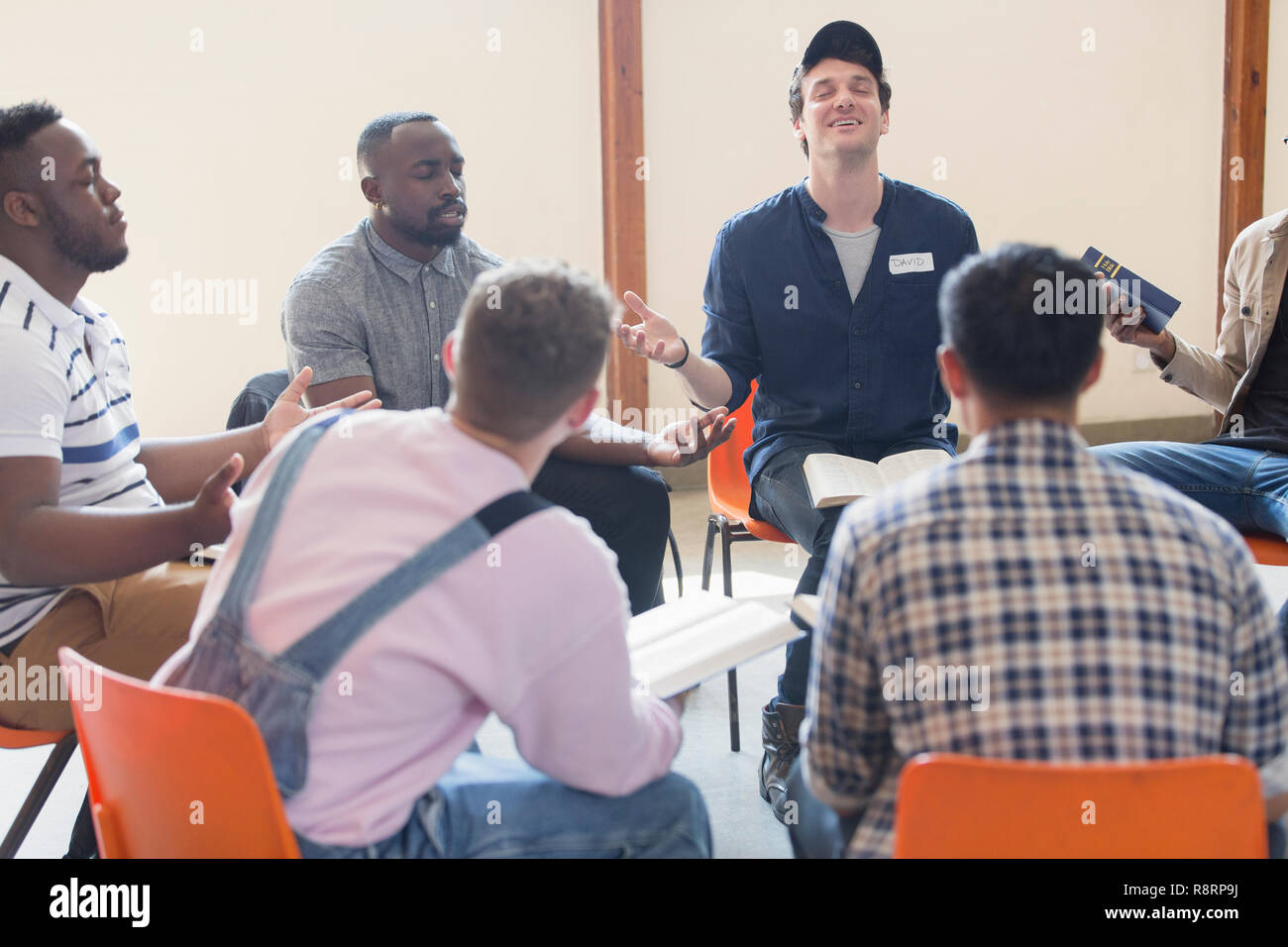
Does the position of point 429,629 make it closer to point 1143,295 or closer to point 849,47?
point 1143,295

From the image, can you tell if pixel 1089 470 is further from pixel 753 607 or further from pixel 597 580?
pixel 753 607

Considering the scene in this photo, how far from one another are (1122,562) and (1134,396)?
16.6 feet

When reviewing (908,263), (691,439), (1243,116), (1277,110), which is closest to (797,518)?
(691,439)

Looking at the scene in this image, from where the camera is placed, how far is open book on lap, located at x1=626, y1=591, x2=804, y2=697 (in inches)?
52.3

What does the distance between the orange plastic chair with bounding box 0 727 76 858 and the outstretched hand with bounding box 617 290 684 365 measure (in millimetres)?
1169

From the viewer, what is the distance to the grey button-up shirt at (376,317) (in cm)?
237

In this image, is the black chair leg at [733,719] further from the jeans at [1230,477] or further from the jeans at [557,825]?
the jeans at [557,825]

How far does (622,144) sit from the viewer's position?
4711 millimetres

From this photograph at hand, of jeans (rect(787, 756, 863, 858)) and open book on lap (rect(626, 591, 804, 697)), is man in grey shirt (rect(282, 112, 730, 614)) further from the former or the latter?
jeans (rect(787, 756, 863, 858))

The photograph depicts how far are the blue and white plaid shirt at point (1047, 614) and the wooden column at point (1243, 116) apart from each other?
5.29 m

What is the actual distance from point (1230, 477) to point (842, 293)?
2.91 ft

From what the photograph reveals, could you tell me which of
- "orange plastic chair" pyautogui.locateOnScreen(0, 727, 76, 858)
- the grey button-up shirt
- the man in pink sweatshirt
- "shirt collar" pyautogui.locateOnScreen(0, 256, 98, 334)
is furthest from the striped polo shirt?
the man in pink sweatshirt

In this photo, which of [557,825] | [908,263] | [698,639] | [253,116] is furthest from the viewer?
[253,116]

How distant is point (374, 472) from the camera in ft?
3.45
